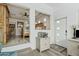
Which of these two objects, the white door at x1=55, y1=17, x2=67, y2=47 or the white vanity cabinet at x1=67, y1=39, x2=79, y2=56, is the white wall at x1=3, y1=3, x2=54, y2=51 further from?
the white vanity cabinet at x1=67, y1=39, x2=79, y2=56

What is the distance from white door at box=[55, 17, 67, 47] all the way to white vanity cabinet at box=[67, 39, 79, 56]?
9 centimetres

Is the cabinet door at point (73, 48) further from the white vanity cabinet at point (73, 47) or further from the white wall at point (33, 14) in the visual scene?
the white wall at point (33, 14)

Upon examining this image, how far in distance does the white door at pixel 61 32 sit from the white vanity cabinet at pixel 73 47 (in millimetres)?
89

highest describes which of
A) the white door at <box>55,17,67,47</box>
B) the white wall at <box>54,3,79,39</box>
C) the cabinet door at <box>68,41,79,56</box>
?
the white wall at <box>54,3,79,39</box>

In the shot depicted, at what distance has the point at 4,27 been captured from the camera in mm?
1567

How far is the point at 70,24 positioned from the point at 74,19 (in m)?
0.11

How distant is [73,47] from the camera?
1.62 meters

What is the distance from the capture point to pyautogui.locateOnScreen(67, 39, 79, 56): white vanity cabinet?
1598mm

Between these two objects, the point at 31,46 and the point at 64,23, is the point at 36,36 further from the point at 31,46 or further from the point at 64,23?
the point at 64,23

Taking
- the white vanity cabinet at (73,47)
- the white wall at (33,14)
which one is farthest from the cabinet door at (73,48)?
the white wall at (33,14)

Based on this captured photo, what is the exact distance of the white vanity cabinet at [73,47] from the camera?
160cm

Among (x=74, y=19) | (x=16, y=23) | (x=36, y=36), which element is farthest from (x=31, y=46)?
(x=74, y=19)

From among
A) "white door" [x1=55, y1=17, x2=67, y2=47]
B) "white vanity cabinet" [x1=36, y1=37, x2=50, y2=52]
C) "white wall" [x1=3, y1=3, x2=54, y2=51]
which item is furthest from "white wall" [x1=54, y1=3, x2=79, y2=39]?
"white vanity cabinet" [x1=36, y1=37, x2=50, y2=52]

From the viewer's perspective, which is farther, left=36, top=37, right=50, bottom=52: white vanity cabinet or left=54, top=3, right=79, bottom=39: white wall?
left=36, top=37, right=50, bottom=52: white vanity cabinet
